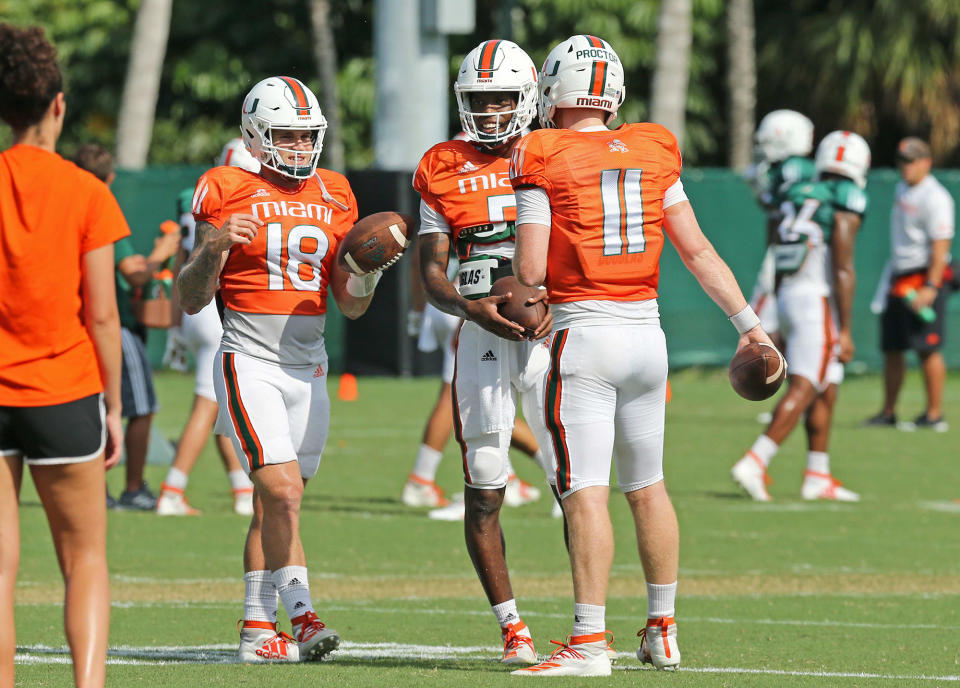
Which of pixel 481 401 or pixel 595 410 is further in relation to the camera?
pixel 481 401

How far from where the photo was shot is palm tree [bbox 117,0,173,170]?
82.1ft

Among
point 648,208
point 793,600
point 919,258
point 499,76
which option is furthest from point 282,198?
point 919,258

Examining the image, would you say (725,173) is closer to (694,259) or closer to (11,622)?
(694,259)

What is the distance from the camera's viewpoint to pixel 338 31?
33.4m

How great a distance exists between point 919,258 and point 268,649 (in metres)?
10.4

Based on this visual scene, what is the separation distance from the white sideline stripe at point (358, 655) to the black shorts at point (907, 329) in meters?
9.34

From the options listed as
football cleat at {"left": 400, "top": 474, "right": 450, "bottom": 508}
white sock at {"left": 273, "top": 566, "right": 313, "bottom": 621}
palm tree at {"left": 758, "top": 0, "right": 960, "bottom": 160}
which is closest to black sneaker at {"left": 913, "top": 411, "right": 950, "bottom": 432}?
football cleat at {"left": 400, "top": 474, "right": 450, "bottom": 508}

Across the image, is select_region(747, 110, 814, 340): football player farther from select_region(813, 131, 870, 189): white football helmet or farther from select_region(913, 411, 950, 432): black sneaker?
select_region(913, 411, 950, 432): black sneaker

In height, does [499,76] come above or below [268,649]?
above

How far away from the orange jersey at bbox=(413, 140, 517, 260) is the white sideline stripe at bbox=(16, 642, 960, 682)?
148 centimetres

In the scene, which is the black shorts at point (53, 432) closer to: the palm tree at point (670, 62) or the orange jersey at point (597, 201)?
the orange jersey at point (597, 201)

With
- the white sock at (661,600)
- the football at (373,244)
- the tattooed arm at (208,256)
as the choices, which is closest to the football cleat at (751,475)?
the white sock at (661,600)

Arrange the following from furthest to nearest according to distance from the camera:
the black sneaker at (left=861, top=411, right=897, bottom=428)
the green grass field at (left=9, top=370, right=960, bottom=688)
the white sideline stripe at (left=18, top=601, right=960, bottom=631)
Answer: the black sneaker at (left=861, top=411, right=897, bottom=428) < the white sideline stripe at (left=18, top=601, right=960, bottom=631) < the green grass field at (left=9, top=370, right=960, bottom=688)

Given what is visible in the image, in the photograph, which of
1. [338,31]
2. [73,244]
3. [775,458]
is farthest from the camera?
A: [338,31]
